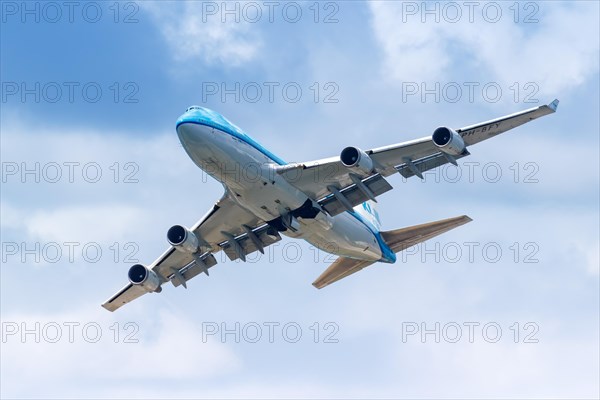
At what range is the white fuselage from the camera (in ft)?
150

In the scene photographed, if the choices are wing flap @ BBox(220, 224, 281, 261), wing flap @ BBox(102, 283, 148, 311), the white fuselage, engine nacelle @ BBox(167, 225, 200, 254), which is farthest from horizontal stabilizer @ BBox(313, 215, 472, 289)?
wing flap @ BBox(102, 283, 148, 311)

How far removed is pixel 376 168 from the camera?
4791cm

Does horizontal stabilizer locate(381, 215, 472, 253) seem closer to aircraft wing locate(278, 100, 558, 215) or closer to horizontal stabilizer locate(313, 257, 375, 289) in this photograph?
horizontal stabilizer locate(313, 257, 375, 289)

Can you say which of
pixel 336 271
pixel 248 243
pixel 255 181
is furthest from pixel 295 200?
pixel 336 271

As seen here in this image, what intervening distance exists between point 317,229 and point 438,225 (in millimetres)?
7634

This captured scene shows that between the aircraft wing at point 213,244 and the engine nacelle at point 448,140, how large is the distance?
1073 cm

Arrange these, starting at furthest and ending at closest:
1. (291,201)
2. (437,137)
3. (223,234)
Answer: (223,234)
(291,201)
(437,137)

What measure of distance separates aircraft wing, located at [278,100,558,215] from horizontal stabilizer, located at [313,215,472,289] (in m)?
6.92

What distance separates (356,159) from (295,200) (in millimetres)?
4245

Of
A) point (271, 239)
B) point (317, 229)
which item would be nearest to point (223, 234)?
point (271, 239)

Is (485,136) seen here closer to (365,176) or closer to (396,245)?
(365,176)

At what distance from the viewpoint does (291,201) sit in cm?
4888

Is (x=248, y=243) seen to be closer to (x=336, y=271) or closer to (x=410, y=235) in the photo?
(x=336, y=271)

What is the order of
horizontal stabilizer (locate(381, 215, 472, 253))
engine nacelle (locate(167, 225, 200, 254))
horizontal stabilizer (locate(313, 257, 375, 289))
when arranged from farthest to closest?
horizontal stabilizer (locate(313, 257, 375, 289)), horizontal stabilizer (locate(381, 215, 472, 253)), engine nacelle (locate(167, 225, 200, 254))
